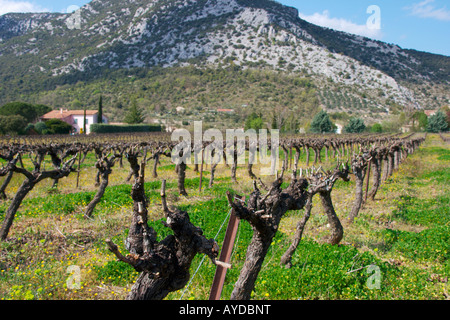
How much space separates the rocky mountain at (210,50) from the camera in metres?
107

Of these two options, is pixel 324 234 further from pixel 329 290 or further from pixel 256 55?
pixel 256 55

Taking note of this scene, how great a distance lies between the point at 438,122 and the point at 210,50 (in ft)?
274

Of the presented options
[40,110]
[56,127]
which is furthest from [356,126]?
[40,110]

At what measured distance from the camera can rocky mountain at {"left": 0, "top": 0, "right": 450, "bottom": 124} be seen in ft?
351

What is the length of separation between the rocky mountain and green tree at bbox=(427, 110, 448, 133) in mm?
17355

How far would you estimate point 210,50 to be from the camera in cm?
13100

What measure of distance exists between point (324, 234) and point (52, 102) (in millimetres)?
97262

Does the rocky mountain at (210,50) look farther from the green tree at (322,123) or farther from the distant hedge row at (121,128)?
the distant hedge row at (121,128)

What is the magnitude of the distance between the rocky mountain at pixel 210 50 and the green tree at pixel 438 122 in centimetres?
1736

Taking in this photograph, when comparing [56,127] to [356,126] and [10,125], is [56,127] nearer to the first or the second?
[10,125]

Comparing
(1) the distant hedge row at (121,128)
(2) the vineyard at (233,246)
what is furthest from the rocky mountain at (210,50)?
(2) the vineyard at (233,246)

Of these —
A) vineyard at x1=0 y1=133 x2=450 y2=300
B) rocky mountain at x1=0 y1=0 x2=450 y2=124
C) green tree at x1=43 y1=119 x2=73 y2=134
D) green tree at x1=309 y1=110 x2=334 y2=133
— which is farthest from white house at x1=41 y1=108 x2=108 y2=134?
vineyard at x1=0 y1=133 x2=450 y2=300

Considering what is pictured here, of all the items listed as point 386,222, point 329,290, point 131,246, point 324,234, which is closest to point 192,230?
point 131,246
